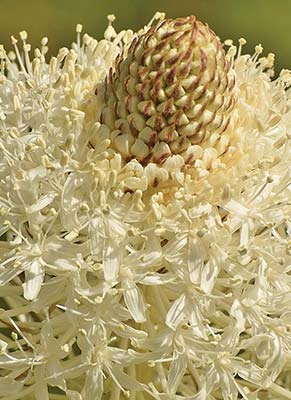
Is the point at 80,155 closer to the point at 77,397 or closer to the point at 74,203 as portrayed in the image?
the point at 74,203

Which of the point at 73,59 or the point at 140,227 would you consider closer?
the point at 140,227

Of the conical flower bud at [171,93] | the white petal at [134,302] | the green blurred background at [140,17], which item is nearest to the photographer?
the white petal at [134,302]

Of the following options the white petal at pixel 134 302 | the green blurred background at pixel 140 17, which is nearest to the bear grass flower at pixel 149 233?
the white petal at pixel 134 302

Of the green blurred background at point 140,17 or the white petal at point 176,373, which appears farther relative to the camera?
the green blurred background at point 140,17

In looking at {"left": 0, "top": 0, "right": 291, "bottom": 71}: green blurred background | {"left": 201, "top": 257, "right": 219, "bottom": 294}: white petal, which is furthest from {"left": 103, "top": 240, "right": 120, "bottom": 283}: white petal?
{"left": 0, "top": 0, "right": 291, "bottom": 71}: green blurred background

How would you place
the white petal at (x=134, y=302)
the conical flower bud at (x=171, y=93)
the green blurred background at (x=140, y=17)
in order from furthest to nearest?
the green blurred background at (x=140, y=17)
the conical flower bud at (x=171, y=93)
the white petal at (x=134, y=302)

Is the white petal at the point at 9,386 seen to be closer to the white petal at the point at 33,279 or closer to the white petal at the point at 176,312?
the white petal at the point at 33,279

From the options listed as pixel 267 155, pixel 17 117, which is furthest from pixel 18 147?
pixel 267 155
